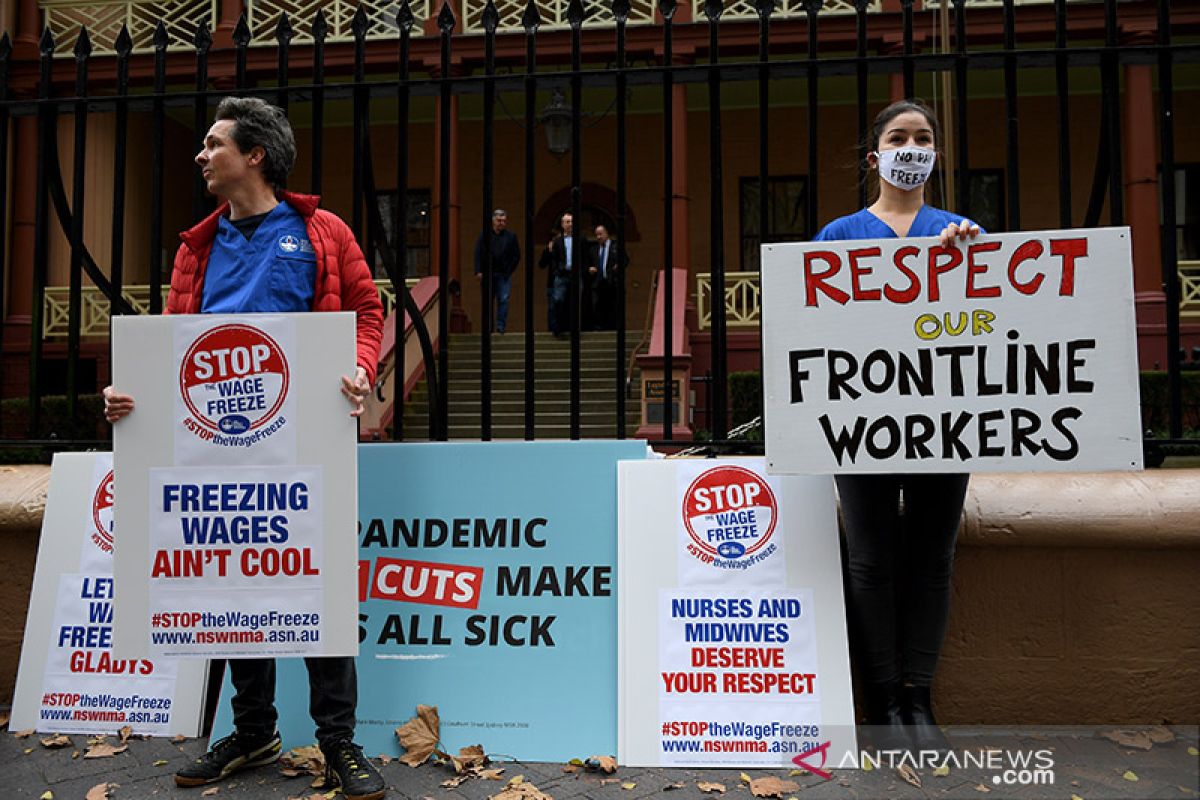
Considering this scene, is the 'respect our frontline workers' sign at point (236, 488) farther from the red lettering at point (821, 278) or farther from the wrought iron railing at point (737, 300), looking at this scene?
the wrought iron railing at point (737, 300)

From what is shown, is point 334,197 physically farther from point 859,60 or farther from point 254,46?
point 859,60

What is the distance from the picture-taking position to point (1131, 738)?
3.00 m

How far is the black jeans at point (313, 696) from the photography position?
2.73 meters

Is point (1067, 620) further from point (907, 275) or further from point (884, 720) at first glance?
point (907, 275)

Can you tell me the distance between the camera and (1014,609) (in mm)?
3168

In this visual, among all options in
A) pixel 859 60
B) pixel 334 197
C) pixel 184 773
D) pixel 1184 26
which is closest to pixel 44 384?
pixel 334 197

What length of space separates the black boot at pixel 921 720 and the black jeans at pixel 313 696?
1.77 meters

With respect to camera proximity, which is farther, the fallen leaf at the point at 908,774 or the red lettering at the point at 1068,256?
the red lettering at the point at 1068,256

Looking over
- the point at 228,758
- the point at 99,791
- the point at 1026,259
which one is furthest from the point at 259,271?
the point at 1026,259

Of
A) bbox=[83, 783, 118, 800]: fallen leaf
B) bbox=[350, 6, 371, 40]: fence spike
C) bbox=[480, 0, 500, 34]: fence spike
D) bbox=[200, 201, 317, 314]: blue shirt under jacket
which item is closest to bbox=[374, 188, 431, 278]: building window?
→ bbox=[350, 6, 371, 40]: fence spike

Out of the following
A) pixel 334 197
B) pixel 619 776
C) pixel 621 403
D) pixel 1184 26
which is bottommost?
pixel 619 776

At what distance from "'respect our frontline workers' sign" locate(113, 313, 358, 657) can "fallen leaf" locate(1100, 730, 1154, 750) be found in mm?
2541

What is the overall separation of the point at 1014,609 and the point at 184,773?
280 cm

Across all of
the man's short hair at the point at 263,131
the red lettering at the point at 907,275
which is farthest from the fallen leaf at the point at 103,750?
the red lettering at the point at 907,275
